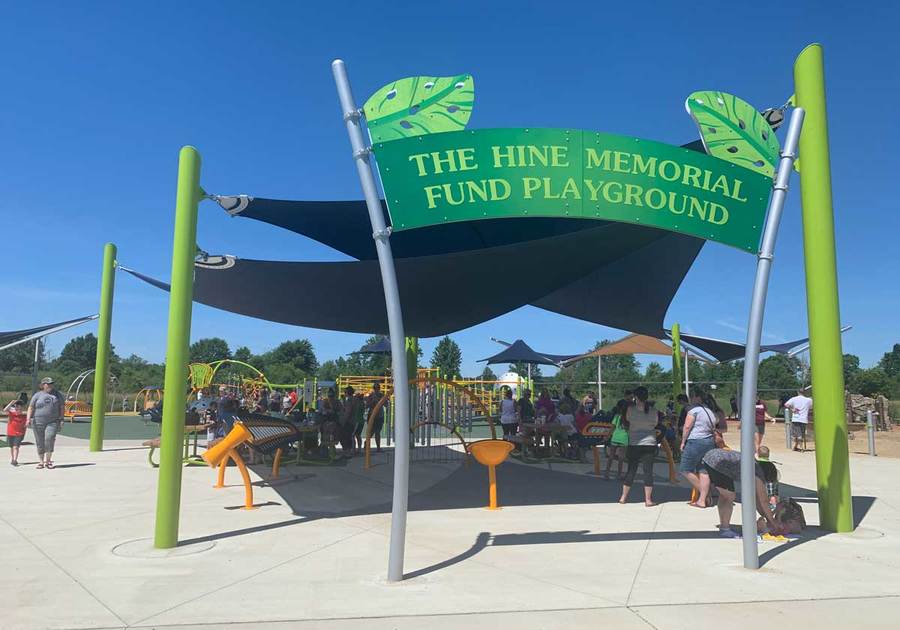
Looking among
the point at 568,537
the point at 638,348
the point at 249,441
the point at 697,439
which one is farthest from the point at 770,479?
the point at 638,348

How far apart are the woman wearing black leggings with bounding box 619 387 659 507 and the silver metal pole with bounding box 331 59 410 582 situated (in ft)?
13.0

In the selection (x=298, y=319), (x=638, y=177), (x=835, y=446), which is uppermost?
(x=638, y=177)

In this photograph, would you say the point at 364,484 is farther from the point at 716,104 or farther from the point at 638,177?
the point at 716,104

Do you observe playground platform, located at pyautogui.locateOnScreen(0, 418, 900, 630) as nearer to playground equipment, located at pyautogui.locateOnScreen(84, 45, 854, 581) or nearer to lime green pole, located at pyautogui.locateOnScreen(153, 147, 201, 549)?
lime green pole, located at pyautogui.locateOnScreen(153, 147, 201, 549)

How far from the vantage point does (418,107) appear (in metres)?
5.07

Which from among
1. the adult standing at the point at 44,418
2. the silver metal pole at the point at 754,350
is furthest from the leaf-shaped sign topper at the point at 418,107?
the adult standing at the point at 44,418

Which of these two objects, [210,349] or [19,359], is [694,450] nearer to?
[19,359]

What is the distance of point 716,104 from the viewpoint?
215 inches

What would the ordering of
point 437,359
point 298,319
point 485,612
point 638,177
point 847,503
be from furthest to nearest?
point 437,359 < point 298,319 < point 847,503 < point 638,177 < point 485,612

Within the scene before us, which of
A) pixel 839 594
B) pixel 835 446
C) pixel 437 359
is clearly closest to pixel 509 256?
pixel 835 446

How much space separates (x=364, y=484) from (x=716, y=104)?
6657 mm

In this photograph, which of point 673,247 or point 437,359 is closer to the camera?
point 673,247

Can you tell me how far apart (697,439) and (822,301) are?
6.20 feet

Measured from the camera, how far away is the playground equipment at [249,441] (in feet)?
23.0
